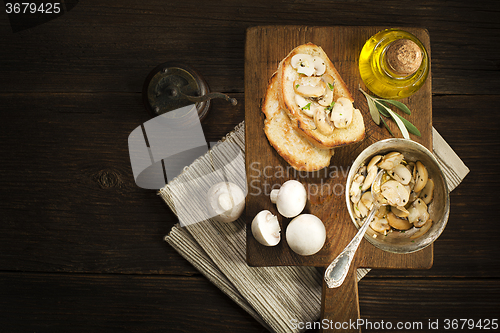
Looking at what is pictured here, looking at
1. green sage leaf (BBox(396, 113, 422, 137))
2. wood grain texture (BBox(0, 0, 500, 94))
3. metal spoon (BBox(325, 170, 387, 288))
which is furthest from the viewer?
wood grain texture (BBox(0, 0, 500, 94))

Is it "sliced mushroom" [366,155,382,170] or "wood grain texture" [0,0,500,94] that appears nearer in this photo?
"sliced mushroom" [366,155,382,170]

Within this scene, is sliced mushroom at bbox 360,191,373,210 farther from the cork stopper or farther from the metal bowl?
the cork stopper

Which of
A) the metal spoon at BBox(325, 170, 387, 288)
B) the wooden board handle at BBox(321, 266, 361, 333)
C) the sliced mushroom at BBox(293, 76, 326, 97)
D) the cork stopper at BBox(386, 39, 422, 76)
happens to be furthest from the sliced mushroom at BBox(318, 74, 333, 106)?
the wooden board handle at BBox(321, 266, 361, 333)

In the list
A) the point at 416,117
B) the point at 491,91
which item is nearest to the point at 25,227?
the point at 416,117

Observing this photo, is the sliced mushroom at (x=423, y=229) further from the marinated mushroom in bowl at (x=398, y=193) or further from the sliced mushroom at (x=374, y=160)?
the sliced mushroom at (x=374, y=160)

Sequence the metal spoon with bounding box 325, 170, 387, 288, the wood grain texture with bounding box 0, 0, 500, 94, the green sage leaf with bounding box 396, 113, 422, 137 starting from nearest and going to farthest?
the metal spoon with bounding box 325, 170, 387, 288, the green sage leaf with bounding box 396, 113, 422, 137, the wood grain texture with bounding box 0, 0, 500, 94

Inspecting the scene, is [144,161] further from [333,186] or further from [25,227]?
[333,186]

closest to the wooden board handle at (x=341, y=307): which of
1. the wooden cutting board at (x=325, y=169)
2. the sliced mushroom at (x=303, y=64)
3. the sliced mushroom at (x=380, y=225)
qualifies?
the wooden cutting board at (x=325, y=169)

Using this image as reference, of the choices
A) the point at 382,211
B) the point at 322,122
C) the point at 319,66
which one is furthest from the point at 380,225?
the point at 319,66
